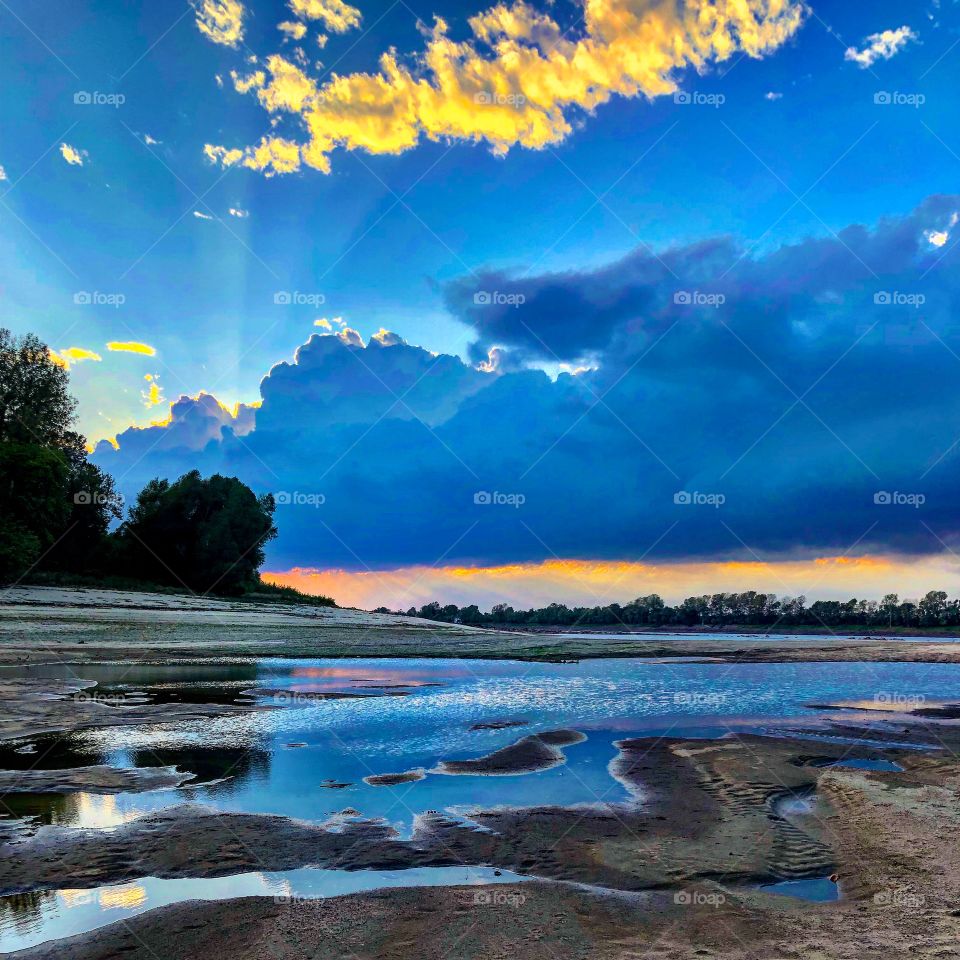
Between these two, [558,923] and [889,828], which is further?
[889,828]

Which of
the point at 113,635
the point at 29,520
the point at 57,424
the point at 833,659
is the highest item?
the point at 57,424

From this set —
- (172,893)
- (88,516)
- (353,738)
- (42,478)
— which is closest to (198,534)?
(88,516)

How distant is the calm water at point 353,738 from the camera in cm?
700

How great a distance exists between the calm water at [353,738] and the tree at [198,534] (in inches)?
2037

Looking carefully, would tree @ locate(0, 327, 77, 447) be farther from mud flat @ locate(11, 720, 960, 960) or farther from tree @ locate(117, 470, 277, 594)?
mud flat @ locate(11, 720, 960, 960)

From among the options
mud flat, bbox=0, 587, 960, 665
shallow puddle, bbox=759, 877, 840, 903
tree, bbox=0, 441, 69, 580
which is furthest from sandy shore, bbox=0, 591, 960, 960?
tree, bbox=0, 441, 69, 580

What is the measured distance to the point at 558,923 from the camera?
20.0ft

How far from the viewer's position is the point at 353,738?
48.5ft

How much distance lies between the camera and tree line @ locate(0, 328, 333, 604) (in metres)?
52.6

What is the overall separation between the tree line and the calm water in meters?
34.2

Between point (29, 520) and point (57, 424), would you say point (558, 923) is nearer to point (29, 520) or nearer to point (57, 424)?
point (29, 520)

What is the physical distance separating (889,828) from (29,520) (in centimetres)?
6213

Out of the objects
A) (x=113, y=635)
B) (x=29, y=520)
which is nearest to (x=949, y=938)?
(x=113, y=635)

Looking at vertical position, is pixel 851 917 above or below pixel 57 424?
below
